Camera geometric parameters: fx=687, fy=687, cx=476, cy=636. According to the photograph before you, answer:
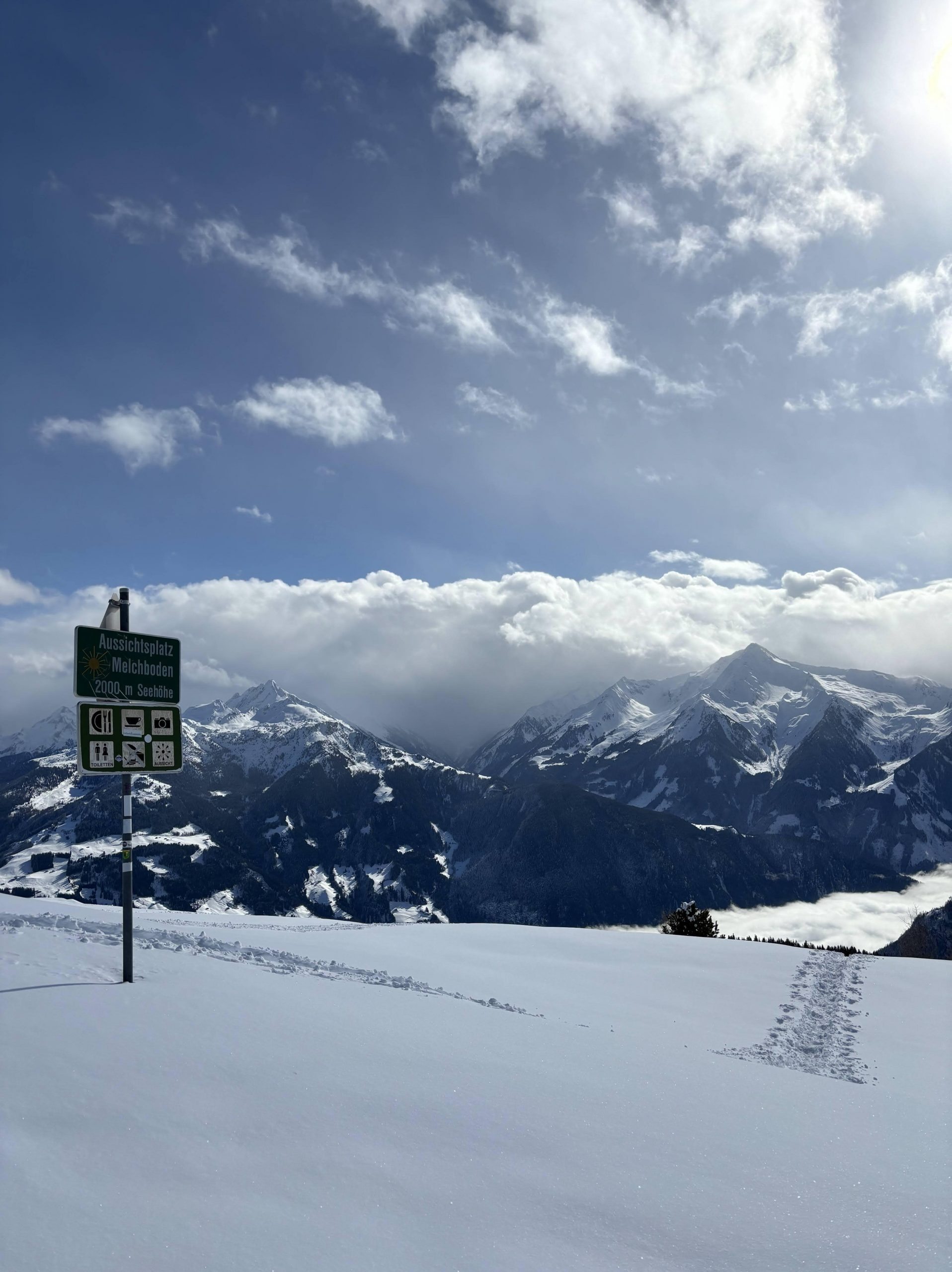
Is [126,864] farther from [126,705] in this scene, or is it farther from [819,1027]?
[819,1027]

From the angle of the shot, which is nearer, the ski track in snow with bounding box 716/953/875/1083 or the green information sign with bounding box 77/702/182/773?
the green information sign with bounding box 77/702/182/773

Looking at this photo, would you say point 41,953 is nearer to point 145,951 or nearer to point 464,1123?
point 145,951

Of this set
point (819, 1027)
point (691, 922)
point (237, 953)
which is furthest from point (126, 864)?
point (691, 922)

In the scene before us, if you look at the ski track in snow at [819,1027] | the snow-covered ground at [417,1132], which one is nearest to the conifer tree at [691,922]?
the ski track in snow at [819,1027]

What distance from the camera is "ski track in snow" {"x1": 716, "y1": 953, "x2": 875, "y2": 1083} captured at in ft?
44.0

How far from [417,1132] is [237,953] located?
34.3 feet

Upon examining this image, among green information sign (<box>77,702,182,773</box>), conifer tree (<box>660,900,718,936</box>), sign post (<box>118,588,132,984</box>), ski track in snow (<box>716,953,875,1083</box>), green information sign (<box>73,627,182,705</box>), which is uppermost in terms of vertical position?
green information sign (<box>73,627,182,705</box>)

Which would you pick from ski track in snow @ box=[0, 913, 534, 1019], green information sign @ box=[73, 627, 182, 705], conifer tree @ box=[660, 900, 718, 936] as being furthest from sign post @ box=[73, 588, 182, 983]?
conifer tree @ box=[660, 900, 718, 936]

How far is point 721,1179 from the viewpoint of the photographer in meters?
6.92

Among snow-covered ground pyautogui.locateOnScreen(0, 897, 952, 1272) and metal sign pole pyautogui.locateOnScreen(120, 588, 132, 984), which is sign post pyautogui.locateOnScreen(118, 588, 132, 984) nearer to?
metal sign pole pyautogui.locateOnScreen(120, 588, 132, 984)

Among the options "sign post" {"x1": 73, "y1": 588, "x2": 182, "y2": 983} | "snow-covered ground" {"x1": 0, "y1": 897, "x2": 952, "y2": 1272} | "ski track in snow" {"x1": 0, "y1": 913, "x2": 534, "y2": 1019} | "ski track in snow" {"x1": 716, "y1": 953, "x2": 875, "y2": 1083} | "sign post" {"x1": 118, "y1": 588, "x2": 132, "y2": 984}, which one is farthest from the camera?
"ski track in snow" {"x1": 0, "y1": 913, "x2": 534, "y2": 1019}

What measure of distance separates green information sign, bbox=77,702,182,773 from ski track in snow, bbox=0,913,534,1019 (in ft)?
14.6

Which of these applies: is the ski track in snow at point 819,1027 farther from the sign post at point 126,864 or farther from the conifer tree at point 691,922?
the conifer tree at point 691,922

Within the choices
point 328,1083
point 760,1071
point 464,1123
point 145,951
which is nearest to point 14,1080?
point 328,1083
